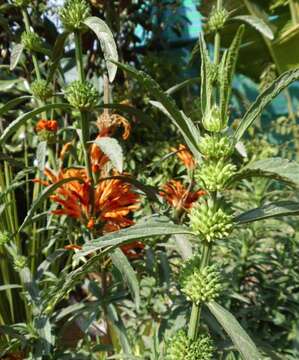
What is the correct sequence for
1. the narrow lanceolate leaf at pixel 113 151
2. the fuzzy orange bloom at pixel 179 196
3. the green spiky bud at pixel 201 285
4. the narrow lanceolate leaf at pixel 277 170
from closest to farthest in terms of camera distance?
the narrow lanceolate leaf at pixel 277 170
the green spiky bud at pixel 201 285
the narrow lanceolate leaf at pixel 113 151
the fuzzy orange bloom at pixel 179 196

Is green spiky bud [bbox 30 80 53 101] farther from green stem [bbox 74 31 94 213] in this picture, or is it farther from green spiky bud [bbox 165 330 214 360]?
green spiky bud [bbox 165 330 214 360]

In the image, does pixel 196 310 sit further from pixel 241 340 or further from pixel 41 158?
pixel 41 158

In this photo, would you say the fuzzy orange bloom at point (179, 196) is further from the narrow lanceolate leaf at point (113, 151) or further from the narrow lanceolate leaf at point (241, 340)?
the narrow lanceolate leaf at point (241, 340)

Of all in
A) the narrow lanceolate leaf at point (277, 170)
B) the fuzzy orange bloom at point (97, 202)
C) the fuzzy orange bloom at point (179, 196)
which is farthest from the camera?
the fuzzy orange bloom at point (179, 196)

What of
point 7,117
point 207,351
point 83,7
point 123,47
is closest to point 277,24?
point 123,47

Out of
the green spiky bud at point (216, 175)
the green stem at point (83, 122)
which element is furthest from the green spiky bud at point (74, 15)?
the green spiky bud at point (216, 175)

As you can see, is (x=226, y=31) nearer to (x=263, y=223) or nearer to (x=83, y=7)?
(x=263, y=223)

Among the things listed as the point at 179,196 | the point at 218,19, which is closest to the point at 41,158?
the point at 179,196

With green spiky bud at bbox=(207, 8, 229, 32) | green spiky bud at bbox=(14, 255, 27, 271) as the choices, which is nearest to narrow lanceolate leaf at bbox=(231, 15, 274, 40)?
green spiky bud at bbox=(207, 8, 229, 32)

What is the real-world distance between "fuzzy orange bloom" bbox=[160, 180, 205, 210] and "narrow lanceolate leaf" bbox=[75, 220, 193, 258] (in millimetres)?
452

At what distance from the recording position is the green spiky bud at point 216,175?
1.80 ft

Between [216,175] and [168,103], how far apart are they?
4.0 inches

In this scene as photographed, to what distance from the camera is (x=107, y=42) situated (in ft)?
2.13

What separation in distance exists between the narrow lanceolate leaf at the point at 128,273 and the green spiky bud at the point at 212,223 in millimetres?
185
